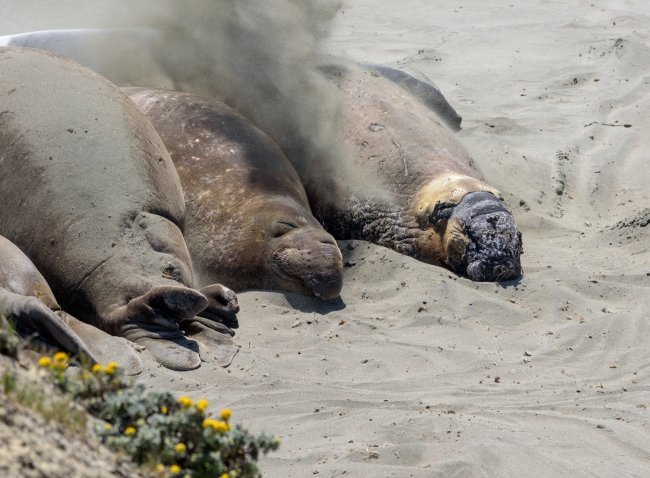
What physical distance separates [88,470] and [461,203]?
427 cm

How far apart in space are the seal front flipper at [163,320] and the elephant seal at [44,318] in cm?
14

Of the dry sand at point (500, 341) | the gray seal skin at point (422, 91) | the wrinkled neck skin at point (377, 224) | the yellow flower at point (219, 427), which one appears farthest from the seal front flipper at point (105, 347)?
the gray seal skin at point (422, 91)

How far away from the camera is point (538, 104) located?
30.9 feet

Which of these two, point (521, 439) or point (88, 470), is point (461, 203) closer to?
point (521, 439)

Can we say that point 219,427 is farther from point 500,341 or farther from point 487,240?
point 487,240

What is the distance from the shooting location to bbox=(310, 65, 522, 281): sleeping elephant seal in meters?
5.86

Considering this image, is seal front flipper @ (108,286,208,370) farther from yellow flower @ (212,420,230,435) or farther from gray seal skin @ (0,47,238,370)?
yellow flower @ (212,420,230,435)

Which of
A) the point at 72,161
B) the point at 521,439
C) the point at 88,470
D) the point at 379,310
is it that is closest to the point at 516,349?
the point at 379,310

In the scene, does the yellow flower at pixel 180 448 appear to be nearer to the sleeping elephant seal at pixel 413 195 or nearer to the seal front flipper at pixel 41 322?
the seal front flipper at pixel 41 322

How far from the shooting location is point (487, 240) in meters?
5.82

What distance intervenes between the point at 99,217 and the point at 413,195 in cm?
240

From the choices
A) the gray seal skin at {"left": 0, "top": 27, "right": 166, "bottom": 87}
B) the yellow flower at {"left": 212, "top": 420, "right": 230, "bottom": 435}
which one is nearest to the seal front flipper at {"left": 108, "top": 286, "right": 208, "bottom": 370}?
the yellow flower at {"left": 212, "top": 420, "right": 230, "bottom": 435}

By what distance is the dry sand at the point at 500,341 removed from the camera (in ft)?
11.5

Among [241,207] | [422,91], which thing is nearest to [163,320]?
[241,207]
